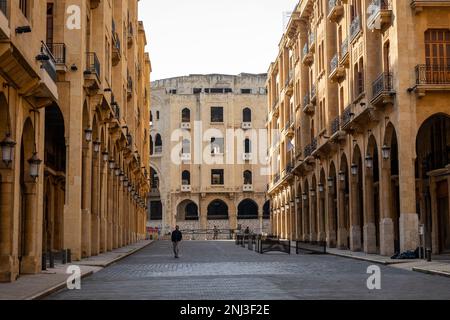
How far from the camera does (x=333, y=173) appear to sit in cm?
4841

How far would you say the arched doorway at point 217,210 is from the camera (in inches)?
3708

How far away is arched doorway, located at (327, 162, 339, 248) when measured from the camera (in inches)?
1887

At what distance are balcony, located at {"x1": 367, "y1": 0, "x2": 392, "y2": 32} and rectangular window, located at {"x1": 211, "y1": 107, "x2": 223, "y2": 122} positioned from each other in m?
61.2

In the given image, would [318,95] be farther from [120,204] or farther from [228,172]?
[228,172]

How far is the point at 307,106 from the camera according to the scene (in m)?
55.6

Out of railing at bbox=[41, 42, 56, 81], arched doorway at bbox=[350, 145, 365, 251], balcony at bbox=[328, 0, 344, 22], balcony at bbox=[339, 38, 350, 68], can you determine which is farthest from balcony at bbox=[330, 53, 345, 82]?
railing at bbox=[41, 42, 56, 81]

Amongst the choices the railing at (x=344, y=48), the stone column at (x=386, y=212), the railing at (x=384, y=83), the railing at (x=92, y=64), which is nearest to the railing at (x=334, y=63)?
the railing at (x=344, y=48)

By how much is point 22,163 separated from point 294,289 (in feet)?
31.4

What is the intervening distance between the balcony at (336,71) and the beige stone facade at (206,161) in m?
48.5

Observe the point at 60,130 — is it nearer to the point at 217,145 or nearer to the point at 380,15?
the point at 380,15

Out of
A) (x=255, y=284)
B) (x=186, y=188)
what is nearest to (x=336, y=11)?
(x=255, y=284)

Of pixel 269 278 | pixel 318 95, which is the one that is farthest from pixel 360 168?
pixel 269 278

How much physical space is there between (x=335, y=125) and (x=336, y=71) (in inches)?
123

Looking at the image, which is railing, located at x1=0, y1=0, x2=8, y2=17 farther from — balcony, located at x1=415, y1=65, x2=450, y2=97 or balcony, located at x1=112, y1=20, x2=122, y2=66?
balcony, located at x1=112, y1=20, x2=122, y2=66
